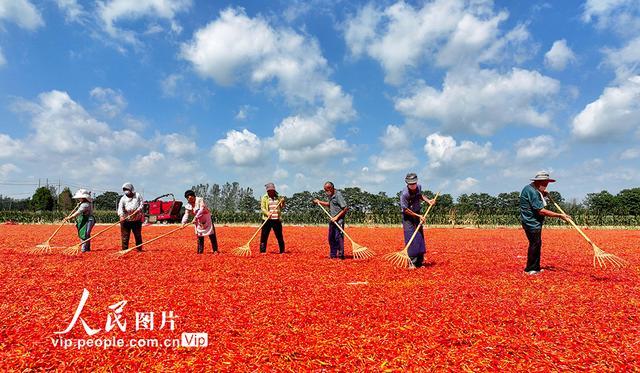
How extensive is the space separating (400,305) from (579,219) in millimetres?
30060

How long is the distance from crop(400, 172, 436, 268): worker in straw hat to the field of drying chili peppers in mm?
323

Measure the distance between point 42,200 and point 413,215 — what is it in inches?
2706

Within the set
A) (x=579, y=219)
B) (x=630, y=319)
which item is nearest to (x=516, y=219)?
(x=579, y=219)

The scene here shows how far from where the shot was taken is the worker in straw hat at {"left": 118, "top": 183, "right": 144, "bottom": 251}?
843 cm

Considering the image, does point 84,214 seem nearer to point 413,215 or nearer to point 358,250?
point 358,250

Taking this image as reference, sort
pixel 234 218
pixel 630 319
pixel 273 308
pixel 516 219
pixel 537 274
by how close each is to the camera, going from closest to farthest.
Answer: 1. pixel 630 319
2. pixel 273 308
3. pixel 537 274
4. pixel 516 219
5. pixel 234 218

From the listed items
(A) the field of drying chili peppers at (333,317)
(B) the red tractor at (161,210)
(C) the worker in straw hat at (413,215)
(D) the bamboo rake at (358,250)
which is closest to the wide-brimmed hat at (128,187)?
(A) the field of drying chili peppers at (333,317)

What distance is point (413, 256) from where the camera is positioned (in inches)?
258

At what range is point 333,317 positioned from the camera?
146 inches

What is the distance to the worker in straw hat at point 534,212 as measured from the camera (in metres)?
5.88

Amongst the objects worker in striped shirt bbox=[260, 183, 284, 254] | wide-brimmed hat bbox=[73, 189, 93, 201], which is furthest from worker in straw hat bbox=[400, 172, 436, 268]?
wide-brimmed hat bbox=[73, 189, 93, 201]

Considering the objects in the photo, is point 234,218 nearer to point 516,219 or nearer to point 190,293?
point 516,219

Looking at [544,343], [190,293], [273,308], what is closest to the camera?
[544,343]

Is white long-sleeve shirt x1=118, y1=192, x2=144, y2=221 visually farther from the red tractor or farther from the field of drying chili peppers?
the red tractor
